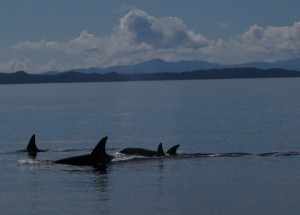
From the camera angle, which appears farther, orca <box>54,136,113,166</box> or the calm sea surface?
orca <box>54,136,113,166</box>

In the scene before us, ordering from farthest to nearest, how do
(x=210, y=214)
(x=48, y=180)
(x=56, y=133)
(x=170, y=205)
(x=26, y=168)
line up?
(x=56, y=133) < (x=26, y=168) < (x=48, y=180) < (x=170, y=205) < (x=210, y=214)

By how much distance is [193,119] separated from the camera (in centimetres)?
10394

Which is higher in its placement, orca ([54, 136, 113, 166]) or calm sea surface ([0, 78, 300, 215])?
orca ([54, 136, 113, 166])

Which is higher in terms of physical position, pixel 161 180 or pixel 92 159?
pixel 92 159

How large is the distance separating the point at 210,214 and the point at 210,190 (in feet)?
19.7

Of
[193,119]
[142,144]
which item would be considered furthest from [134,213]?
[193,119]

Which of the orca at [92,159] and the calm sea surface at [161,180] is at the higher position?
the orca at [92,159]

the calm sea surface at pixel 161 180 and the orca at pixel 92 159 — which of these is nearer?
the calm sea surface at pixel 161 180

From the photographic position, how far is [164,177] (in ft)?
134

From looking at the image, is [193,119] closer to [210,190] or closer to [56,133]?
[56,133]

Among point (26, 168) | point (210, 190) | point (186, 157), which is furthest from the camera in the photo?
point (186, 157)

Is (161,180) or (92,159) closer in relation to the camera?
(161,180)

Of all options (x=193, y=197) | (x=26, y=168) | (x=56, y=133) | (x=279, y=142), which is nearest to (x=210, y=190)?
(x=193, y=197)

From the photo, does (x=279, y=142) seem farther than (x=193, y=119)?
No
